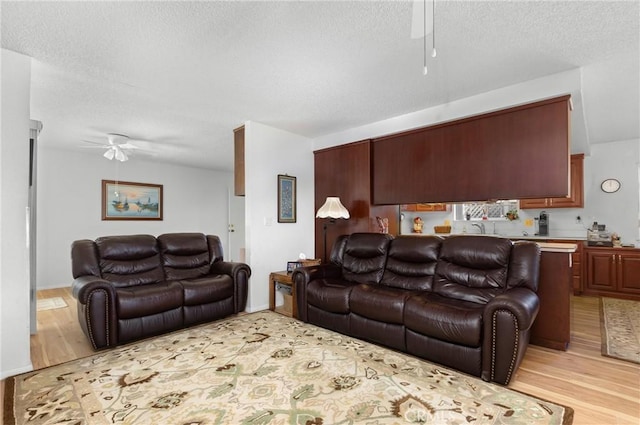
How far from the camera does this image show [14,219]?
245 cm

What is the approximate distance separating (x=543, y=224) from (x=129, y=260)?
255 inches

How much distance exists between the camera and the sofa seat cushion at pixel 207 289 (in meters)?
3.37

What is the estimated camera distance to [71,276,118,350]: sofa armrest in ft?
9.01

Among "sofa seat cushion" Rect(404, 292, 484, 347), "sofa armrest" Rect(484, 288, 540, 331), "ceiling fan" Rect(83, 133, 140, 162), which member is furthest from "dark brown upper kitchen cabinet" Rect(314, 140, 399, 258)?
"ceiling fan" Rect(83, 133, 140, 162)

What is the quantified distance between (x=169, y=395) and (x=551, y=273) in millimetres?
3424

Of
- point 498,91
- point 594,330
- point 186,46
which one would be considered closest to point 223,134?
point 186,46

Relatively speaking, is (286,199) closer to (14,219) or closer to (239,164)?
(239,164)

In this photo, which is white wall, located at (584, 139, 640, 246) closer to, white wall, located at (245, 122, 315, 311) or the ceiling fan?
white wall, located at (245, 122, 315, 311)

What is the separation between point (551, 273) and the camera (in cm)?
296

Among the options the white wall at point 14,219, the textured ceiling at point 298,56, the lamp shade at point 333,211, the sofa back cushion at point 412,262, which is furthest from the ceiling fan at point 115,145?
the sofa back cushion at point 412,262

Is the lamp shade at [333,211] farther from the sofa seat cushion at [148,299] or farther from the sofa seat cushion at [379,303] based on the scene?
the sofa seat cushion at [148,299]

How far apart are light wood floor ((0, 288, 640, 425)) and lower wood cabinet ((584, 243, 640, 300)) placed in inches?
64.4

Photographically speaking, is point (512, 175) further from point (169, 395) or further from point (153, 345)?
point (153, 345)

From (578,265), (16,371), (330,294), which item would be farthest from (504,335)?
(578,265)
